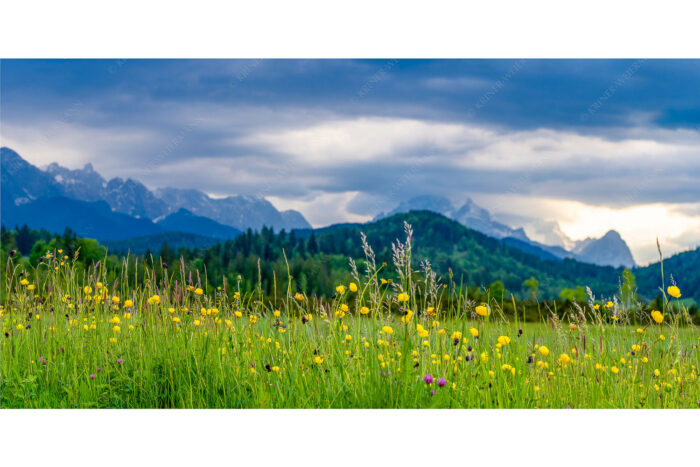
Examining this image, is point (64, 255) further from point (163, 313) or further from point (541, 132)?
point (541, 132)

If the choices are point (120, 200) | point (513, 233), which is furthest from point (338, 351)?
point (120, 200)

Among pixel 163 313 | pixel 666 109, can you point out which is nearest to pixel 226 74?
pixel 163 313

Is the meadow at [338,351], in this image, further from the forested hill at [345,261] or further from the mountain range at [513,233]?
the mountain range at [513,233]

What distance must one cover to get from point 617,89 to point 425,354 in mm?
3993

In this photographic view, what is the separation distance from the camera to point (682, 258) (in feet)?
17.9

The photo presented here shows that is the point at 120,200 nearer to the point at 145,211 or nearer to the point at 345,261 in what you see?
the point at 145,211

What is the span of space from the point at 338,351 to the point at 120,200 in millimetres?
5421

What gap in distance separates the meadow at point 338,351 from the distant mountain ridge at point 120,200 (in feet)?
5.00

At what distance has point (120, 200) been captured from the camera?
798 centimetres

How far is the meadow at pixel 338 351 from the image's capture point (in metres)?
3.99

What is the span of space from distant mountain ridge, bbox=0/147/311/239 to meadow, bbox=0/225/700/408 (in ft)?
5.00

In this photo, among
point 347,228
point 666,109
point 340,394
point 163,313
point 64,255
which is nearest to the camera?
point 340,394

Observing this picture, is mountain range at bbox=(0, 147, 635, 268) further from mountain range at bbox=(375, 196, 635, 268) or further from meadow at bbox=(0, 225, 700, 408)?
meadow at bbox=(0, 225, 700, 408)

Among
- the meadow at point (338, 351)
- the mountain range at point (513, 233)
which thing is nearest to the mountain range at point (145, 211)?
the mountain range at point (513, 233)
